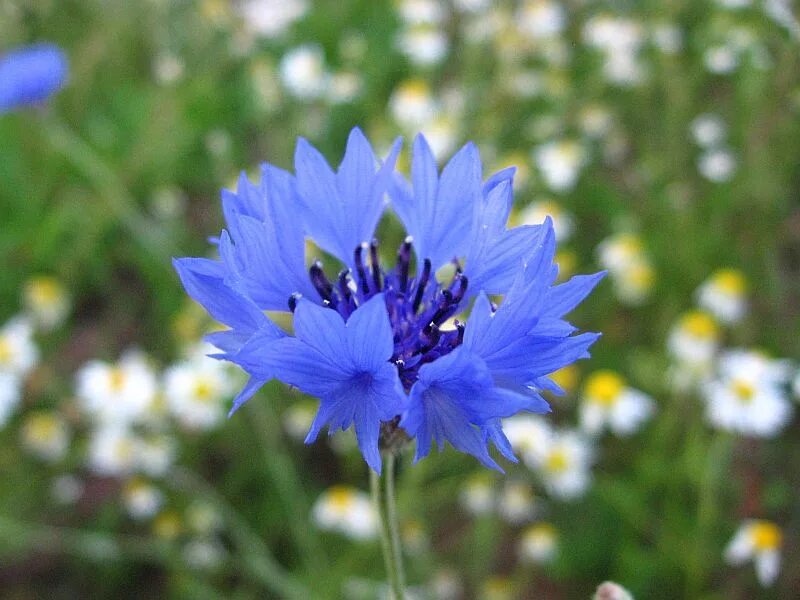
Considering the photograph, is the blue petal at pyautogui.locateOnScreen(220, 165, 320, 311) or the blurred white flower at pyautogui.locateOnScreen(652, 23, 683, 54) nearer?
the blue petal at pyautogui.locateOnScreen(220, 165, 320, 311)

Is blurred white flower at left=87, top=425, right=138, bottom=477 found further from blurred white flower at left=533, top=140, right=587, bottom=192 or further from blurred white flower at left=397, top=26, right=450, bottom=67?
blurred white flower at left=397, top=26, right=450, bottom=67

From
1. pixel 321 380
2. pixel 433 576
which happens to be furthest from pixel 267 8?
pixel 321 380

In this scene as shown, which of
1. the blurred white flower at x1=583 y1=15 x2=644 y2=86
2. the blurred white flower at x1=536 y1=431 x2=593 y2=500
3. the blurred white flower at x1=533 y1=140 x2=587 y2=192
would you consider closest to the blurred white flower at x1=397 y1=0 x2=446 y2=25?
the blurred white flower at x1=583 y1=15 x2=644 y2=86

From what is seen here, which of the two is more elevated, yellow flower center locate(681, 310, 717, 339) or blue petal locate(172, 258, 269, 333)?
blue petal locate(172, 258, 269, 333)

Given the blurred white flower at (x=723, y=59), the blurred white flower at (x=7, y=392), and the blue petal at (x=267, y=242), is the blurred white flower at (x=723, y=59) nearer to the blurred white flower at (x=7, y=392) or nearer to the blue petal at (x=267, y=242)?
the blue petal at (x=267, y=242)

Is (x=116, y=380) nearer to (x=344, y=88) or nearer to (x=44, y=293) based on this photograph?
(x=44, y=293)

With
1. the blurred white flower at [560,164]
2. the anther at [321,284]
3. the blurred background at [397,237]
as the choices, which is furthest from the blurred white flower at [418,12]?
the anther at [321,284]

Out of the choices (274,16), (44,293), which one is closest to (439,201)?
(44,293)
